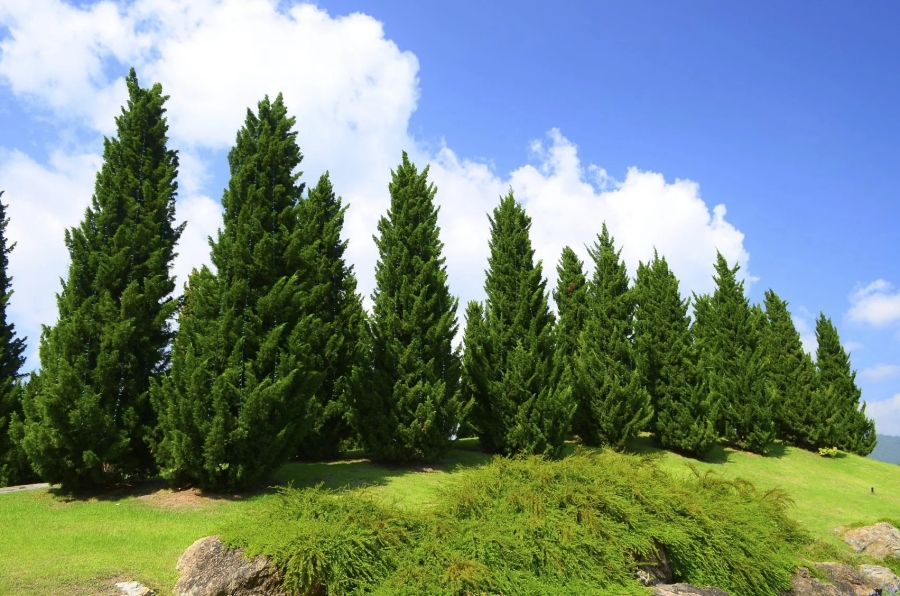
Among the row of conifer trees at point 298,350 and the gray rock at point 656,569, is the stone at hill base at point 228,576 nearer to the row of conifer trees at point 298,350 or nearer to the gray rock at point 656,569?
the gray rock at point 656,569

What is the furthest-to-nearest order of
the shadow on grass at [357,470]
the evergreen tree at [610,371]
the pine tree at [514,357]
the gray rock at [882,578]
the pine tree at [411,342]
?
the evergreen tree at [610,371] → the pine tree at [514,357] → the pine tree at [411,342] → the shadow on grass at [357,470] → the gray rock at [882,578]

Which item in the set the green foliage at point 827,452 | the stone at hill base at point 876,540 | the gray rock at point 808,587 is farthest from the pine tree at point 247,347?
the green foliage at point 827,452

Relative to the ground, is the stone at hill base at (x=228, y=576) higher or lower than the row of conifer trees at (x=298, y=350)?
lower

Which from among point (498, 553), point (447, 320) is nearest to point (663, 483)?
point (498, 553)

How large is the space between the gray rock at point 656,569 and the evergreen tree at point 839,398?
29827 mm

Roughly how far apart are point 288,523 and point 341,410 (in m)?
12.4

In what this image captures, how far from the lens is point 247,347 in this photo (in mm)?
14906

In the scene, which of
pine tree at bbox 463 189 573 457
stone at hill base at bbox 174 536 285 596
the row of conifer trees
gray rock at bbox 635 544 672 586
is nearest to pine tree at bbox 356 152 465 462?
the row of conifer trees

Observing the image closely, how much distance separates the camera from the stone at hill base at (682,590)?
8183 mm

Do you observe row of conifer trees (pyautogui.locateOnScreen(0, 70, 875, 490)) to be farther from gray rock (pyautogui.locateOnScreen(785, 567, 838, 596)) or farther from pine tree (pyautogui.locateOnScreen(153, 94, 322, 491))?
gray rock (pyautogui.locateOnScreen(785, 567, 838, 596))

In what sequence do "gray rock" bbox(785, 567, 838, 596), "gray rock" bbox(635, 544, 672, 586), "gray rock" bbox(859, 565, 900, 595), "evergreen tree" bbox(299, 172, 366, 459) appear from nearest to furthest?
"gray rock" bbox(635, 544, 672, 586) < "gray rock" bbox(785, 567, 838, 596) < "gray rock" bbox(859, 565, 900, 595) < "evergreen tree" bbox(299, 172, 366, 459)

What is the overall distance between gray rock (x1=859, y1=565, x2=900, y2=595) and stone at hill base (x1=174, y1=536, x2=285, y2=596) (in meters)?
12.3

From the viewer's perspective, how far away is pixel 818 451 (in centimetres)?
3284

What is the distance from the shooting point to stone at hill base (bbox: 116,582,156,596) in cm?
772
